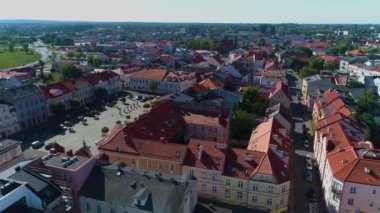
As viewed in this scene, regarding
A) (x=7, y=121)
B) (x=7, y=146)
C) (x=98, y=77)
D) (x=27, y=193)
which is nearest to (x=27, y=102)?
(x=7, y=121)

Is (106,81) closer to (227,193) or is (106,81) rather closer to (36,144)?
(36,144)

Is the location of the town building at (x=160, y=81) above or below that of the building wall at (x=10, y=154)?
below

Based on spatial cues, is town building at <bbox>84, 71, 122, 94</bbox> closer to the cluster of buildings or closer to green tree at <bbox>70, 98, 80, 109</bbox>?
green tree at <bbox>70, 98, 80, 109</bbox>

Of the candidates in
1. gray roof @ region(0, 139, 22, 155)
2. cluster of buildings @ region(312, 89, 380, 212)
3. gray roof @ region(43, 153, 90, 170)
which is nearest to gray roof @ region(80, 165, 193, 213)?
gray roof @ region(43, 153, 90, 170)

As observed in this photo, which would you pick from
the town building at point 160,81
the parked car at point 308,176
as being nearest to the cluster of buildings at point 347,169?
the parked car at point 308,176

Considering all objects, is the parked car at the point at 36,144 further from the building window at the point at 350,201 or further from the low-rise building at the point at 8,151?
the building window at the point at 350,201

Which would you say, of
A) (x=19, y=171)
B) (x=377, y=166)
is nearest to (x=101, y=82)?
(x=19, y=171)
